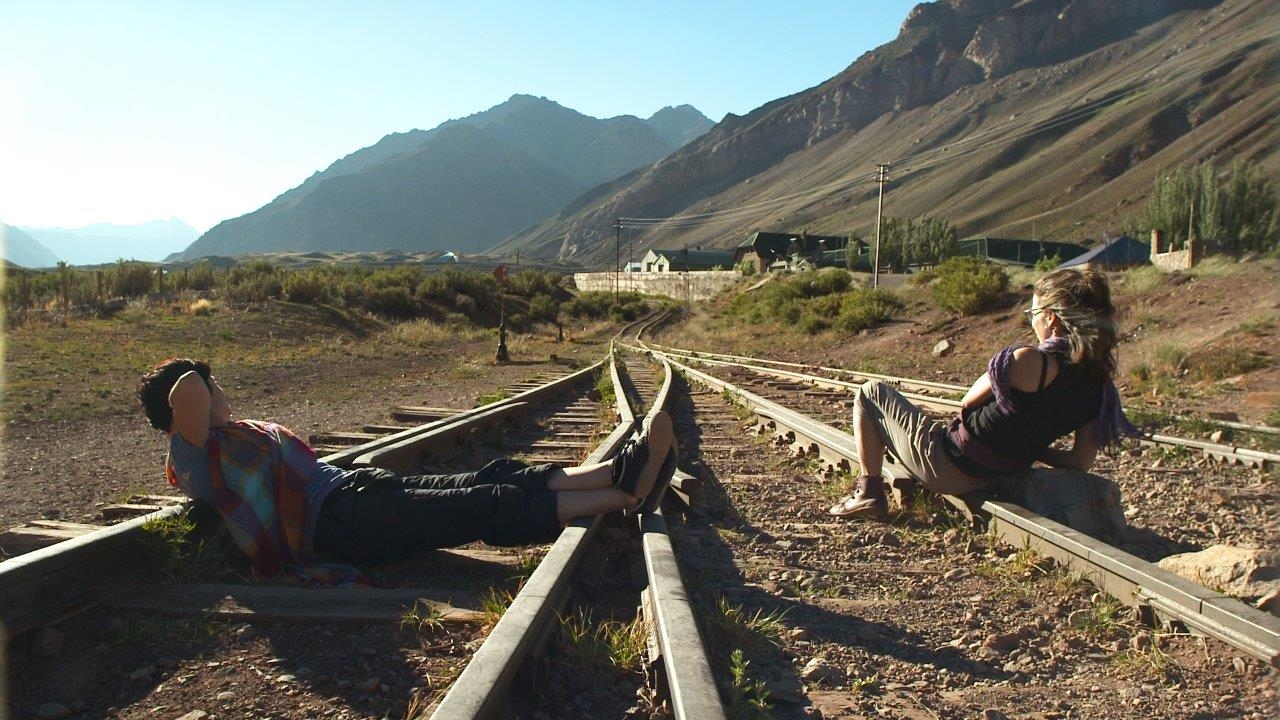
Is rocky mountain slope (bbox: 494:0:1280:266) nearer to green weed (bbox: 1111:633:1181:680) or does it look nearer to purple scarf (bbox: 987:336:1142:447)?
purple scarf (bbox: 987:336:1142:447)

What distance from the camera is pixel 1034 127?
131000 millimetres

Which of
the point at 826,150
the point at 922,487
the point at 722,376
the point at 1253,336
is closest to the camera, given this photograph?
the point at 922,487

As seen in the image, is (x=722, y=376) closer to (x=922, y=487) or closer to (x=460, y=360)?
(x=460, y=360)

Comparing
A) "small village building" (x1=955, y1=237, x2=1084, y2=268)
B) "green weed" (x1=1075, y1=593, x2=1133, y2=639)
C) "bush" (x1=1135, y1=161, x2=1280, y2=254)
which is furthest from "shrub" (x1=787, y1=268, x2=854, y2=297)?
"small village building" (x1=955, y1=237, x2=1084, y2=268)

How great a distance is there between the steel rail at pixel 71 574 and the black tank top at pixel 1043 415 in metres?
3.58

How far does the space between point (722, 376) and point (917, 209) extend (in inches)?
4494

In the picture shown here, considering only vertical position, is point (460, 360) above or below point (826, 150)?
below

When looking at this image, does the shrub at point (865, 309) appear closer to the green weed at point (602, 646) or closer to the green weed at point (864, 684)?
the green weed at point (864, 684)

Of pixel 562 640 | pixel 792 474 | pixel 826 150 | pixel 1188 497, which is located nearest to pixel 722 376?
pixel 792 474

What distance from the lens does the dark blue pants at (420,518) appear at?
3264 millimetres

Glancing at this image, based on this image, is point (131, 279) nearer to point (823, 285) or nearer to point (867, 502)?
point (823, 285)

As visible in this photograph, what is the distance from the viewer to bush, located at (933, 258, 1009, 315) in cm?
1942

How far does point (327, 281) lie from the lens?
31.9 meters

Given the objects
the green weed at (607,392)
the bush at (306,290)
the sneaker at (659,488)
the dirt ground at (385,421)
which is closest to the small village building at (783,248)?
the bush at (306,290)
